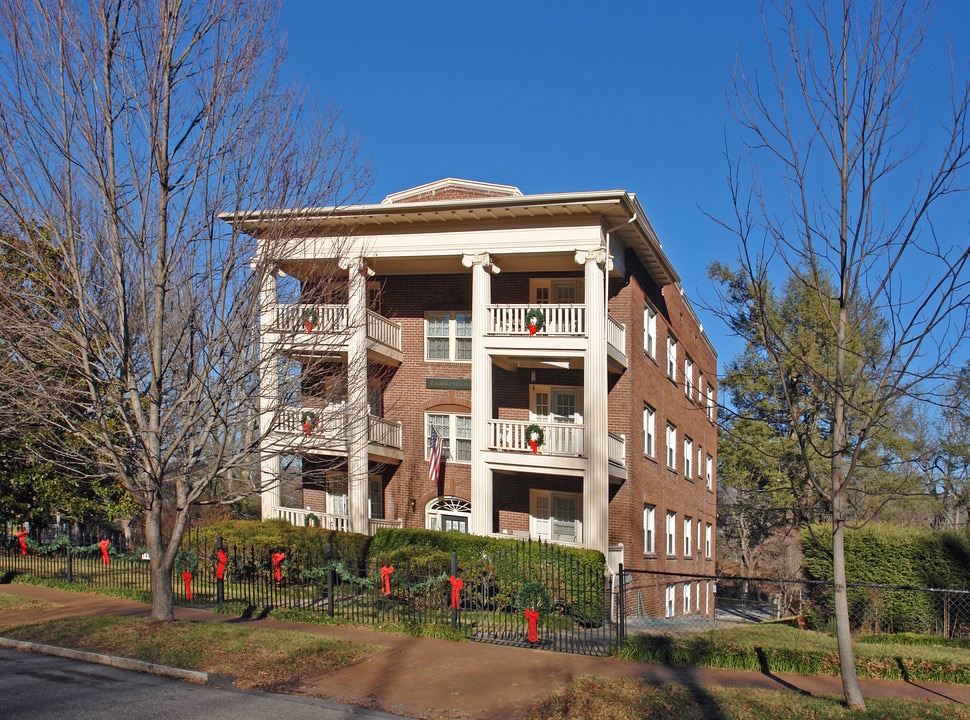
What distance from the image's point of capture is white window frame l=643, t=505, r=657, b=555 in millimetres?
26819

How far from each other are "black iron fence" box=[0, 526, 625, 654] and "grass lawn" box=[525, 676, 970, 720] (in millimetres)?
2513

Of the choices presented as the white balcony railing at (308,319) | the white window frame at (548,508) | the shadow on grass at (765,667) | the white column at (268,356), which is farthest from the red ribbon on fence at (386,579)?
the white window frame at (548,508)

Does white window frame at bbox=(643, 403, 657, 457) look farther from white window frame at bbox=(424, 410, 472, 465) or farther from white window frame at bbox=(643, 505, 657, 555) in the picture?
white window frame at bbox=(424, 410, 472, 465)

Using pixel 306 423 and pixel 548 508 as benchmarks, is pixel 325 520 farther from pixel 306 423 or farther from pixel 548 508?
pixel 306 423

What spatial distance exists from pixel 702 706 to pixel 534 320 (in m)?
14.6

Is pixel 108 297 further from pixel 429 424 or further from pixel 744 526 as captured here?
pixel 744 526

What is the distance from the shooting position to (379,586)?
15.4m

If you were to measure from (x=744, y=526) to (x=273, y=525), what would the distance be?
35093 mm

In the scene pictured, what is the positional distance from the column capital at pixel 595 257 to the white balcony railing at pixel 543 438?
13.7 feet

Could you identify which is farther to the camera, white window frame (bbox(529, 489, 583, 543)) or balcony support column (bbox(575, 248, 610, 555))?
white window frame (bbox(529, 489, 583, 543))

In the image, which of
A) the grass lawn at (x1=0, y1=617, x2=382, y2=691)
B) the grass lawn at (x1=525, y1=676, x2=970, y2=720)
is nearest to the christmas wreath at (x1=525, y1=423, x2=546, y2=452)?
the grass lawn at (x1=0, y1=617, x2=382, y2=691)

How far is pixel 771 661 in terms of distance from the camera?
38.2 feet

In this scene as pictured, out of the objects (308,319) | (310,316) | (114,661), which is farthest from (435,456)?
(114,661)

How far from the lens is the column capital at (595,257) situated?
22.8 metres
